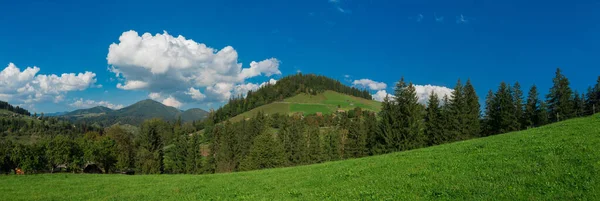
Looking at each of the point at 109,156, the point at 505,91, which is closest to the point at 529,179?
the point at 505,91

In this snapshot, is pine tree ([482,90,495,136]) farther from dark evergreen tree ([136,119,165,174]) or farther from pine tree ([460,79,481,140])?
dark evergreen tree ([136,119,165,174])

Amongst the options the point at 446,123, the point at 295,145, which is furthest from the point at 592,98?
the point at 295,145

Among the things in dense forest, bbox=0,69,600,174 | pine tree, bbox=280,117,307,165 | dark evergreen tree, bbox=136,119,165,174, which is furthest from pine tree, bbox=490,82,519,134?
dark evergreen tree, bbox=136,119,165,174

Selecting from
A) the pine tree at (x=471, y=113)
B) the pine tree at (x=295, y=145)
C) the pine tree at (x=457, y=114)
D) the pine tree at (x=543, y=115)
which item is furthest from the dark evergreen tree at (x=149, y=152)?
the pine tree at (x=543, y=115)

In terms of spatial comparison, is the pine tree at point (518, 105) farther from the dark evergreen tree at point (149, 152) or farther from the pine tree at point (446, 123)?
the dark evergreen tree at point (149, 152)

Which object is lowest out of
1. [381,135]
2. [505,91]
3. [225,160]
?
[225,160]

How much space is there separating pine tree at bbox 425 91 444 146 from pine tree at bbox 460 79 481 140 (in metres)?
5.46

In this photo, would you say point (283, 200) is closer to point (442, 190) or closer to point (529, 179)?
point (442, 190)

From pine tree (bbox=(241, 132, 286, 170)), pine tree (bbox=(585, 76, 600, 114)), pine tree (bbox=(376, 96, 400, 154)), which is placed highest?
pine tree (bbox=(585, 76, 600, 114))

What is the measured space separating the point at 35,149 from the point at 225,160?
4616cm

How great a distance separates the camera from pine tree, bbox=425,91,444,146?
6644 cm

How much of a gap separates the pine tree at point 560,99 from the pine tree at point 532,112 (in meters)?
3.27

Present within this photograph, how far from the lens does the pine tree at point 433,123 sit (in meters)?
66.4

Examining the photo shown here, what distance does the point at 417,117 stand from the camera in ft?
201
